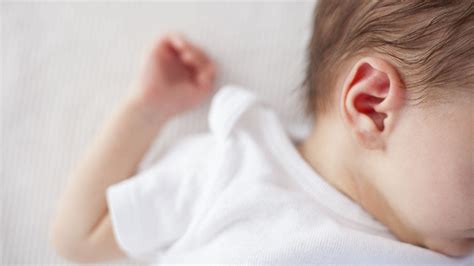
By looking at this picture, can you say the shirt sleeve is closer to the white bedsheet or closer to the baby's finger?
the white bedsheet

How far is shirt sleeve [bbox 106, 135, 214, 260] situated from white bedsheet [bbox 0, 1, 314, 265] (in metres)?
0.14

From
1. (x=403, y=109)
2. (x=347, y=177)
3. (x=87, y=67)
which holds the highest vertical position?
(x=87, y=67)

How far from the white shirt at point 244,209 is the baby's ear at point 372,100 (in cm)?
15

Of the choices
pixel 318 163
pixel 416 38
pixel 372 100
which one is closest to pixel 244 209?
pixel 318 163

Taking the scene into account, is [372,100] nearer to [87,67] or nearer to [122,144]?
[122,144]

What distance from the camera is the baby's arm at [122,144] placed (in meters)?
0.95

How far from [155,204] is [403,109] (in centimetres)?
46

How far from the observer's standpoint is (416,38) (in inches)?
25.8

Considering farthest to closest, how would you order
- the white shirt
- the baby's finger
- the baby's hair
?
the baby's finger < the white shirt < the baby's hair

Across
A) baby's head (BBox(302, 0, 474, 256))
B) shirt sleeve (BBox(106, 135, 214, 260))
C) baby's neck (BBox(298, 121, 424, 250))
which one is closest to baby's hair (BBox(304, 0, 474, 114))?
baby's head (BBox(302, 0, 474, 256))

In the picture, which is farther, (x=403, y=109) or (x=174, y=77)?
(x=174, y=77)

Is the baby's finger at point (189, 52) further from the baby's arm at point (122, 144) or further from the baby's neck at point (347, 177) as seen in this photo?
the baby's neck at point (347, 177)

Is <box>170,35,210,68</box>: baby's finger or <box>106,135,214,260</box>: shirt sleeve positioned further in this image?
<box>170,35,210,68</box>: baby's finger

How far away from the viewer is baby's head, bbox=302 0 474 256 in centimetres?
65
